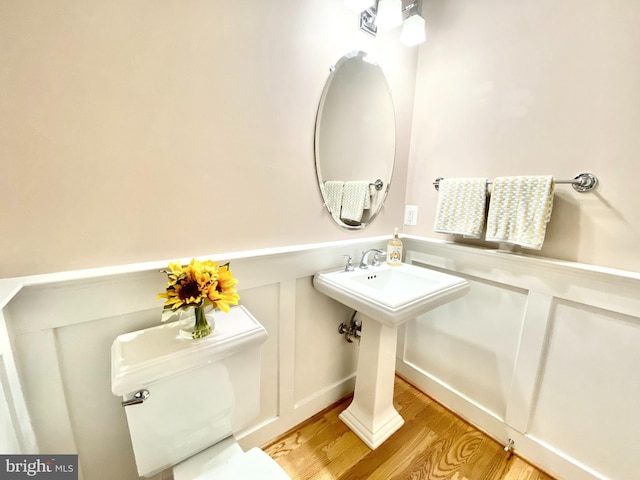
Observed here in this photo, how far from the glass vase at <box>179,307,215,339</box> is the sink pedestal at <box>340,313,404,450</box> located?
2.42 ft

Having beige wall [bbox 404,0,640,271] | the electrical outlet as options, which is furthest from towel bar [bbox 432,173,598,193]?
the electrical outlet

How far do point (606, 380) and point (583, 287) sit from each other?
1.17ft

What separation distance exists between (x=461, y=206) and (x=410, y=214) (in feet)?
1.11

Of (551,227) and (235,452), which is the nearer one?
(235,452)

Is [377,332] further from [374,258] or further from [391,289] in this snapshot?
[374,258]

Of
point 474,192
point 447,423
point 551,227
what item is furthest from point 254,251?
point 447,423

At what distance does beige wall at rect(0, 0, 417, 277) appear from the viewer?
0.67 metres

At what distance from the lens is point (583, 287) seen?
99 centimetres

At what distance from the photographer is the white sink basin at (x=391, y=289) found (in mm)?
936

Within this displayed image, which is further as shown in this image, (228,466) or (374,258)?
(374,258)

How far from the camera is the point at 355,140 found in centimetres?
133

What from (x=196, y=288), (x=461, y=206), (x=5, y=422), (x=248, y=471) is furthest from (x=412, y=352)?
(x=5, y=422)

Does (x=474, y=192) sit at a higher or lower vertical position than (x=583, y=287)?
higher

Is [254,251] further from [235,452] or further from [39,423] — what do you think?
[39,423]
